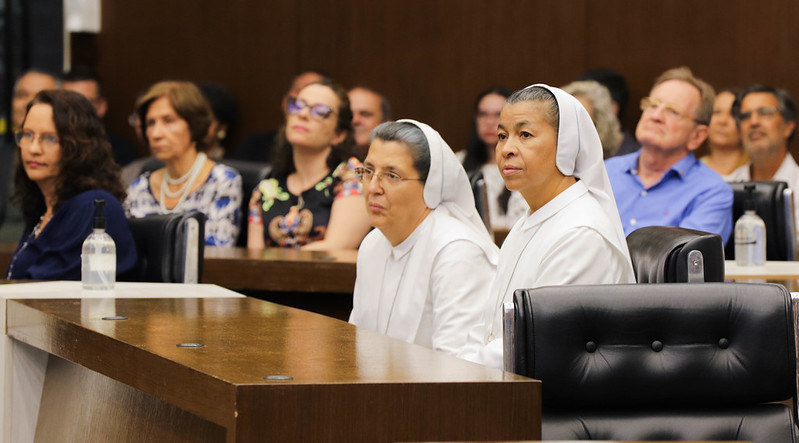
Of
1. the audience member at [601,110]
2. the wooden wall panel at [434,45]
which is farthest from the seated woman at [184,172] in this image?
the wooden wall panel at [434,45]

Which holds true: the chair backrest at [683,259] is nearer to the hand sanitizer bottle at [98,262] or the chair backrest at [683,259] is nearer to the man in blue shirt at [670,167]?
the hand sanitizer bottle at [98,262]

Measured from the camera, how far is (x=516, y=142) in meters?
2.78

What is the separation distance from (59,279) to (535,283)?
178cm

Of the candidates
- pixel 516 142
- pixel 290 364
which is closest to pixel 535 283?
pixel 516 142

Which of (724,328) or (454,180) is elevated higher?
(454,180)

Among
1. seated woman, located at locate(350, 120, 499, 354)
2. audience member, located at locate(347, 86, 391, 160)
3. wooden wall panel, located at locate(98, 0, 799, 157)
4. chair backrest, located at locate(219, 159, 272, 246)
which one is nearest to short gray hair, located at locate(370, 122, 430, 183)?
seated woman, located at locate(350, 120, 499, 354)

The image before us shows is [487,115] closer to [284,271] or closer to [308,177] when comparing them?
[308,177]

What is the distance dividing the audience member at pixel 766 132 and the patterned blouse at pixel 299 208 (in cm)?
200

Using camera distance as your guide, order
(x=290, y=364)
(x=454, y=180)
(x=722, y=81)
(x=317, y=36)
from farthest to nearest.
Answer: (x=317, y=36)
(x=722, y=81)
(x=454, y=180)
(x=290, y=364)

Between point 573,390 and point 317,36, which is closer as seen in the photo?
point 573,390

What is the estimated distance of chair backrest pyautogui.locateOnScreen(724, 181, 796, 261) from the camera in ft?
14.9

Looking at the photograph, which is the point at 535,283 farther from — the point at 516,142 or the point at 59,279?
the point at 59,279

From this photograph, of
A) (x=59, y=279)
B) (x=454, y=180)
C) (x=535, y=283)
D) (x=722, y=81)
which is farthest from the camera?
(x=722, y=81)

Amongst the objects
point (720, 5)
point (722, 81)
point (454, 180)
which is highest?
point (720, 5)
